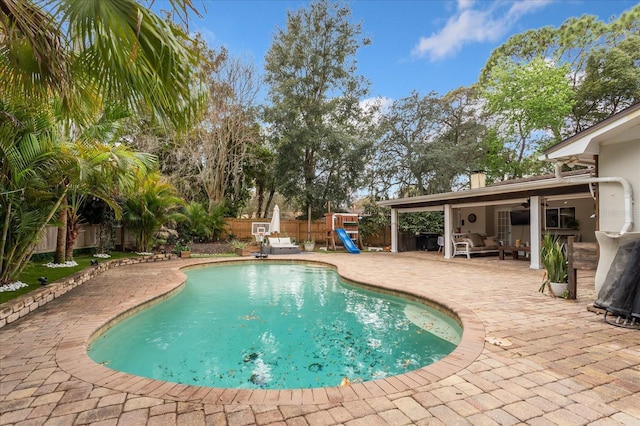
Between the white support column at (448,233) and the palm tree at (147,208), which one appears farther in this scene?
the white support column at (448,233)

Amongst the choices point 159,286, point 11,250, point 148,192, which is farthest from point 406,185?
point 11,250

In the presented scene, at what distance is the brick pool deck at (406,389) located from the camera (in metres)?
2.19

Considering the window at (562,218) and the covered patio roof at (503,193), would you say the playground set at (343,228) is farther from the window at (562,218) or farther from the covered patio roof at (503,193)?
the window at (562,218)

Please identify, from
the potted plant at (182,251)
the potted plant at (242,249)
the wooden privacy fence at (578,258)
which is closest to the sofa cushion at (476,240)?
the wooden privacy fence at (578,258)

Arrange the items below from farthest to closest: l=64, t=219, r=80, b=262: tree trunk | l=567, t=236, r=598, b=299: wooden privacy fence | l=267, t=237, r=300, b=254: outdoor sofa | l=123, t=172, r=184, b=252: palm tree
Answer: l=267, t=237, r=300, b=254: outdoor sofa < l=123, t=172, r=184, b=252: palm tree < l=64, t=219, r=80, b=262: tree trunk < l=567, t=236, r=598, b=299: wooden privacy fence

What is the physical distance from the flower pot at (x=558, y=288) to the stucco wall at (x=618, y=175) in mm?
1137

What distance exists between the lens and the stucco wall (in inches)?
189

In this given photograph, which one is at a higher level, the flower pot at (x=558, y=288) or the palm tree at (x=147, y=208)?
the palm tree at (x=147, y=208)

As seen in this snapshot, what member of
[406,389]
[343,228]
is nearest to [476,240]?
[343,228]

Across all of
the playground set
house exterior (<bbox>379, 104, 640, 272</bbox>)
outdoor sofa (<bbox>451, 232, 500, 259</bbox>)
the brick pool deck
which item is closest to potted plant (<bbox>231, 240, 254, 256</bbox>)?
the playground set

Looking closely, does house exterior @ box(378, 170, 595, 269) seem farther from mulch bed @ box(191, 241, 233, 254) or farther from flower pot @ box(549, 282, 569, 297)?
mulch bed @ box(191, 241, 233, 254)

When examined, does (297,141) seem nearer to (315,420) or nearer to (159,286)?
(159,286)

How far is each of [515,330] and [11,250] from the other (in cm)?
771

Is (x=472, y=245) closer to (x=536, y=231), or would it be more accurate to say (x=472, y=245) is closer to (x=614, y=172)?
(x=536, y=231)
